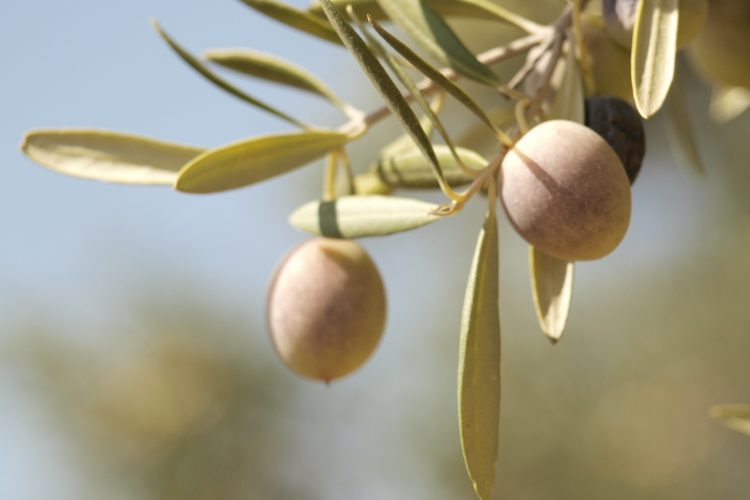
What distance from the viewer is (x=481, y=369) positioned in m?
0.49

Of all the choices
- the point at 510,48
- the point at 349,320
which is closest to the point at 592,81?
the point at 510,48

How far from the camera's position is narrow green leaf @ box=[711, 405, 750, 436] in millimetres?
579

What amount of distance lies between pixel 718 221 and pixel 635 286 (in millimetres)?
363

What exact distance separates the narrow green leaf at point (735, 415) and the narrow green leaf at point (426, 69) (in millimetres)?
226

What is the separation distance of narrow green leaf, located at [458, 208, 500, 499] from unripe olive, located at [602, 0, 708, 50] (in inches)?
6.3

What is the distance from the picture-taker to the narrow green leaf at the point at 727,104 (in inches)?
33.1

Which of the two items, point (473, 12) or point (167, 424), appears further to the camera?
point (167, 424)

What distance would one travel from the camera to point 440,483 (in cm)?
331

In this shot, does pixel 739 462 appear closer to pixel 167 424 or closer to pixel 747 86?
pixel 167 424

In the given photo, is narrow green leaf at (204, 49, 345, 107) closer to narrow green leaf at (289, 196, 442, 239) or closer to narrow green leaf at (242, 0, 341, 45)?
narrow green leaf at (242, 0, 341, 45)

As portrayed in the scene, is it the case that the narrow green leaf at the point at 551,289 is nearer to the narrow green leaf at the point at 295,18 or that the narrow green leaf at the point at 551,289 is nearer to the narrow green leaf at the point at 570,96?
the narrow green leaf at the point at 570,96

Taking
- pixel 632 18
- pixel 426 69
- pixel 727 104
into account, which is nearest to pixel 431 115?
pixel 426 69

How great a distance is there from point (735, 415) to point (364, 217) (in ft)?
0.83

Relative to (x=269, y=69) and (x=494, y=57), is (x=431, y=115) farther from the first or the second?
(x=269, y=69)
